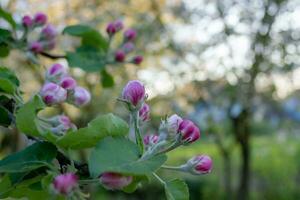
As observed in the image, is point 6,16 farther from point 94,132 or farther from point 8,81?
point 94,132

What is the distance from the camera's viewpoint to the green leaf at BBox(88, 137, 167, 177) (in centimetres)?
47

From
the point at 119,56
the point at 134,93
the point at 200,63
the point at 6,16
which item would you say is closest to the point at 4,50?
the point at 6,16

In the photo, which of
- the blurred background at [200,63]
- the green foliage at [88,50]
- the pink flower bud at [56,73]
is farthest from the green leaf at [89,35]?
the blurred background at [200,63]

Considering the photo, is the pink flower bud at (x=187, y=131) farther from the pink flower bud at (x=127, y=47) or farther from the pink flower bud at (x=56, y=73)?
the pink flower bud at (x=127, y=47)

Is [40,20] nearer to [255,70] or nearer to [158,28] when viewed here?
[255,70]

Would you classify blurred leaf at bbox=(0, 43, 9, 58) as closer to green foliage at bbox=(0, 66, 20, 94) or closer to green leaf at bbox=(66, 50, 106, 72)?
green leaf at bbox=(66, 50, 106, 72)

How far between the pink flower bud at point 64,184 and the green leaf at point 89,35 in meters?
0.52

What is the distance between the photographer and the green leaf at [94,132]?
0.49m

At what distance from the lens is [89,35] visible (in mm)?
986

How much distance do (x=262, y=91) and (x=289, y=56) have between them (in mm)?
848

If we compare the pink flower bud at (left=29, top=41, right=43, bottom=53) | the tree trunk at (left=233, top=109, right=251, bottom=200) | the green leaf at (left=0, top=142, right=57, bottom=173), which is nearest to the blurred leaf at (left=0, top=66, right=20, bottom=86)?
the green leaf at (left=0, top=142, right=57, bottom=173)

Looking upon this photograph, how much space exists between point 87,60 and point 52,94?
1.17ft

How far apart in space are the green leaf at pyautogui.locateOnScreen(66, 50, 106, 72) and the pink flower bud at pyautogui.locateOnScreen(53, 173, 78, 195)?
0.49 metres

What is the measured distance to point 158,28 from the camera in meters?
4.64
